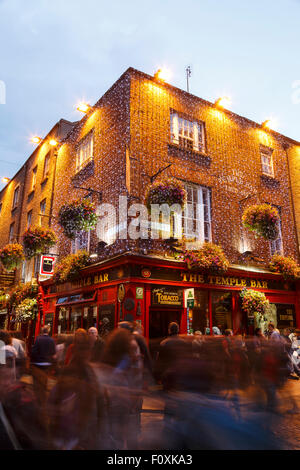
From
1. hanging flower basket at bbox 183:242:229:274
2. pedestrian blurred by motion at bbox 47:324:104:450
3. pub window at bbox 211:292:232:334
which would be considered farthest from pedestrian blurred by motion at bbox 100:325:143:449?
pub window at bbox 211:292:232:334

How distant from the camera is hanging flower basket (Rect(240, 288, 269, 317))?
42.1 feet

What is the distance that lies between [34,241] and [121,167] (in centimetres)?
471

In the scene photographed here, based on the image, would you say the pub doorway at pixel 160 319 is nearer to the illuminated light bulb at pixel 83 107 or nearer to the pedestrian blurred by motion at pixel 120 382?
the pedestrian blurred by motion at pixel 120 382

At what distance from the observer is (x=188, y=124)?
47.7 ft

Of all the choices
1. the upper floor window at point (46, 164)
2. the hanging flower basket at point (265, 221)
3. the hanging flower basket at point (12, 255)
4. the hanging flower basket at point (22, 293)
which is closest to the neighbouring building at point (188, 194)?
the hanging flower basket at point (22, 293)

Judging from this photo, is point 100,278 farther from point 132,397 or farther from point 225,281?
point 132,397

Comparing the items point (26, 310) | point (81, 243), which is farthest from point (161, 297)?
point (26, 310)

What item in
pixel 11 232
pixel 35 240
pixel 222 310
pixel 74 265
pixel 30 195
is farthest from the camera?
pixel 11 232

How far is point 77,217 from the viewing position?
38.3 ft

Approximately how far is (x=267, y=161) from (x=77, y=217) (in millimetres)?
10299

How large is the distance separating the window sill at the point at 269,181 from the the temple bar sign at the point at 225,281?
4.88m

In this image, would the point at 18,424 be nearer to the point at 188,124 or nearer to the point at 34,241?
the point at 34,241

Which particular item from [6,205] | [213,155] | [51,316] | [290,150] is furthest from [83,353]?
[6,205]

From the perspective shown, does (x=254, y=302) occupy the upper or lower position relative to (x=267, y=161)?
lower
